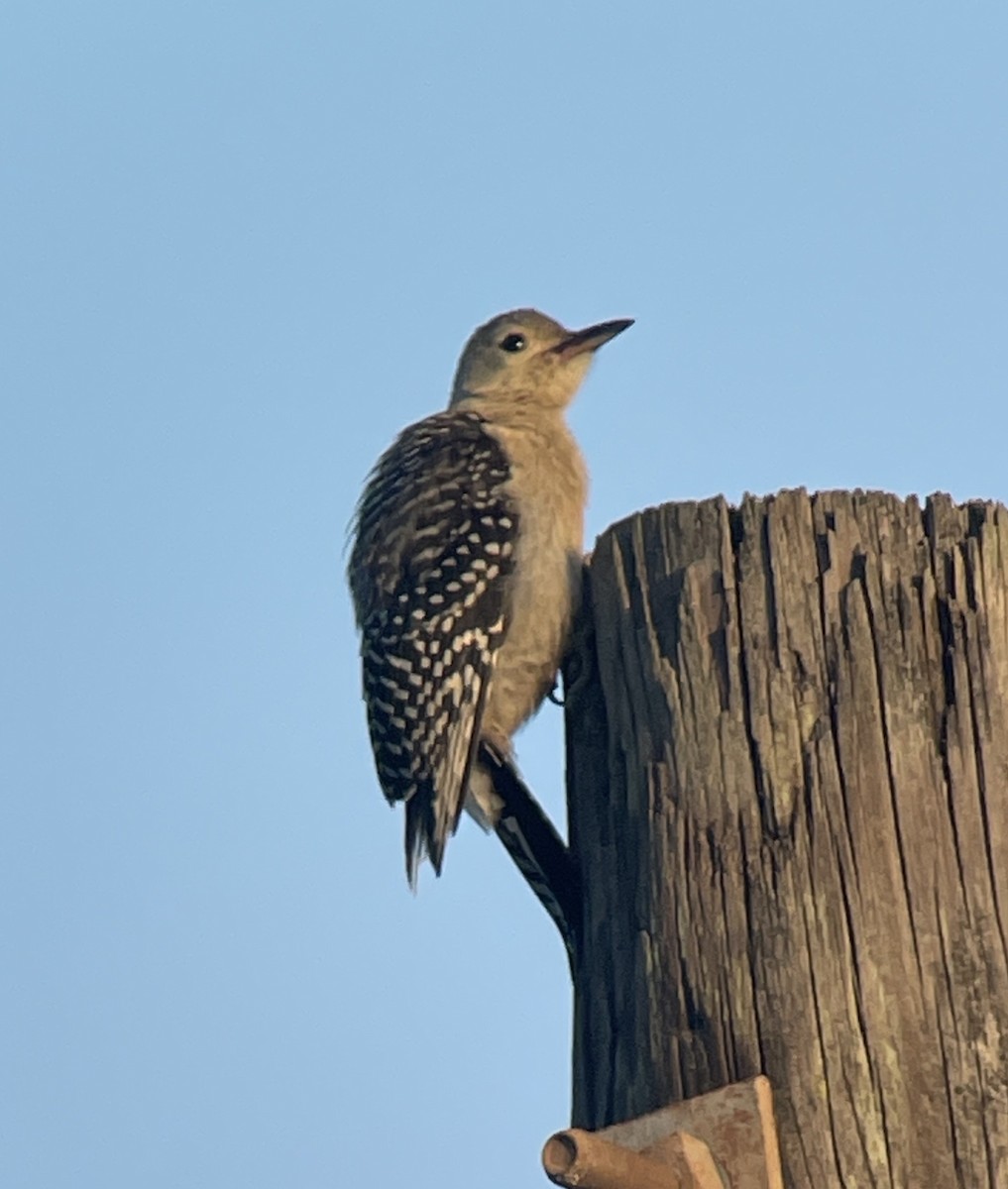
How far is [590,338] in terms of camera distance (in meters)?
6.95

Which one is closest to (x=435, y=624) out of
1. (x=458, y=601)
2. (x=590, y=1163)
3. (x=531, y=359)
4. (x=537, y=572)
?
(x=458, y=601)

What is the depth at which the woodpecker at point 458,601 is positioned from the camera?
5.52 metres

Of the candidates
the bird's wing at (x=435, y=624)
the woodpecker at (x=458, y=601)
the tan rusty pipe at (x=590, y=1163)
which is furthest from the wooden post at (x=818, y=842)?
the bird's wing at (x=435, y=624)

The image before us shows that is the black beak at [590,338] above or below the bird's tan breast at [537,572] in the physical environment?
above

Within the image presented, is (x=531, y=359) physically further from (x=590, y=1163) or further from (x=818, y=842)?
(x=590, y=1163)

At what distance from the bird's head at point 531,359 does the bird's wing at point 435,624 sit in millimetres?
801

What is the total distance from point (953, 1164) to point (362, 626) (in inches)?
134

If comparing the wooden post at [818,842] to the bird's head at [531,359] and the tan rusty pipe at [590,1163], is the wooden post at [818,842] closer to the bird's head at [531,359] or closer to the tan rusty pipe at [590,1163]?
the tan rusty pipe at [590,1163]

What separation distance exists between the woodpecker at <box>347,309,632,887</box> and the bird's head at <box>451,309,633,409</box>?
20.2 inches

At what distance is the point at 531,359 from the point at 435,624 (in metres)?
1.66

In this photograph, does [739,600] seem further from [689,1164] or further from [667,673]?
[689,1164]

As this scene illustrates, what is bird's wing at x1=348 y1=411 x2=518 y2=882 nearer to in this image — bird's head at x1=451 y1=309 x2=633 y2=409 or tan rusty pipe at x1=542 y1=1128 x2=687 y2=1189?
bird's head at x1=451 y1=309 x2=633 y2=409

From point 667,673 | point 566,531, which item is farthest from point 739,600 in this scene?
point 566,531

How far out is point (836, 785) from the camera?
129 inches
